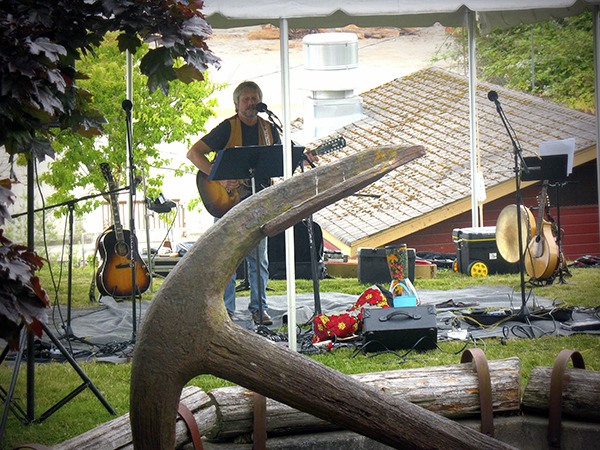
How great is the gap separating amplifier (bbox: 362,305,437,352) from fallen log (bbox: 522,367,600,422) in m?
2.43

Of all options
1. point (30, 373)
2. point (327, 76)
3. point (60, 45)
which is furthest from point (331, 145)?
point (327, 76)

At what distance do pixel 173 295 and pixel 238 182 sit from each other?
19.0ft

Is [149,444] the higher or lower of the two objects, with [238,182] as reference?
lower

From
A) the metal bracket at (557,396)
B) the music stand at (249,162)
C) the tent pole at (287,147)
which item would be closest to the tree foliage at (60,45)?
the metal bracket at (557,396)

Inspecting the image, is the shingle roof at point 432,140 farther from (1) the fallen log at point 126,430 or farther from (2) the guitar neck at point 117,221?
(1) the fallen log at point 126,430

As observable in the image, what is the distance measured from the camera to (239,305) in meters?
9.34

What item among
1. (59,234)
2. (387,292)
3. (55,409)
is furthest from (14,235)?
(55,409)

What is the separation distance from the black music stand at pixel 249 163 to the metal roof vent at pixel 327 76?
7556 mm

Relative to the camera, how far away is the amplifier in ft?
21.5

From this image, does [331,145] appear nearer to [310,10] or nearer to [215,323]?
[310,10]

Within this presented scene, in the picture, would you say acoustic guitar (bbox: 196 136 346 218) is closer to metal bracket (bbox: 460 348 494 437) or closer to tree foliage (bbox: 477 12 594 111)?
metal bracket (bbox: 460 348 494 437)

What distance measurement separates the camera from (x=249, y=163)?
686cm

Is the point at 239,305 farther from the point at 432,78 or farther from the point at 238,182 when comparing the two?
the point at 432,78

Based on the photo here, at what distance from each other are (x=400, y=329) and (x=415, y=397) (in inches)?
99.7
